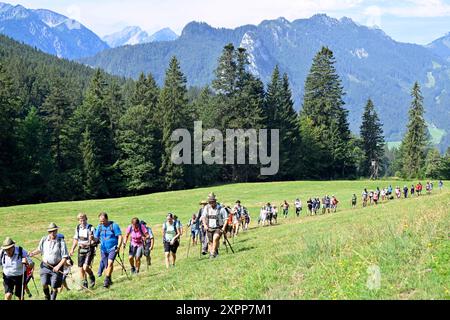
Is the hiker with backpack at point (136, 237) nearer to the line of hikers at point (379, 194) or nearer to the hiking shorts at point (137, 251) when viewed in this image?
the hiking shorts at point (137, 251)

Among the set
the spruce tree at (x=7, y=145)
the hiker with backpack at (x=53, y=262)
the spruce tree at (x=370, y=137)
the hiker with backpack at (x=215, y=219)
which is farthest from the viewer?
the spruce tree at (x=370, y=137)

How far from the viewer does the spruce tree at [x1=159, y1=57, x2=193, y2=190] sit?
2601 inches

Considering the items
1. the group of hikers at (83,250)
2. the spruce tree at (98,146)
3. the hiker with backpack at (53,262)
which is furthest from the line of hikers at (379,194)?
the spruce tree at (98,146)

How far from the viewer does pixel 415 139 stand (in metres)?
83.7

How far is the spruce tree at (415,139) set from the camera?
3231 inches

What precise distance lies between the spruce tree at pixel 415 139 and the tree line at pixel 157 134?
0.17 meters

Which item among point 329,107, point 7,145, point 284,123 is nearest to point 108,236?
point 7,145

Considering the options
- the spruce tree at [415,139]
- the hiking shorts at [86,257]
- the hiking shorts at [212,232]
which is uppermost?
the spruce tree at [415,139]

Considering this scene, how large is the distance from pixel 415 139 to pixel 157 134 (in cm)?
4556

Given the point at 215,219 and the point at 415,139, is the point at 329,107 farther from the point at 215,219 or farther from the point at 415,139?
the point at 215,219
